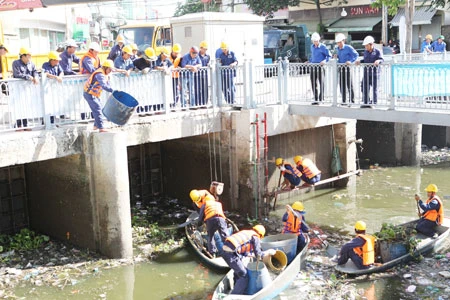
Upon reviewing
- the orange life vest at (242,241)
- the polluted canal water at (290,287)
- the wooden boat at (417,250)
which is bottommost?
the polluted canal water at (290,287)

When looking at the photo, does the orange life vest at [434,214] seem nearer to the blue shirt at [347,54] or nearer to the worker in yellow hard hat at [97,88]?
the blue shirt at [347,54]

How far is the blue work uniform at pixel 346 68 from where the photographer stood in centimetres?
1271

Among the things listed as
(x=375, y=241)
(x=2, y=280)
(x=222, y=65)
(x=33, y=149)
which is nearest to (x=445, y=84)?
(x=375, y=241)

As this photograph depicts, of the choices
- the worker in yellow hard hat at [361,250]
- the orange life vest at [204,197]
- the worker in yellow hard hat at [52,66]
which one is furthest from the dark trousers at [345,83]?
the worker in yellow hard hat at [52,66]

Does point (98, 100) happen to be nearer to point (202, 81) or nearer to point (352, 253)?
point (202, 81)

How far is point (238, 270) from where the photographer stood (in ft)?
29.3

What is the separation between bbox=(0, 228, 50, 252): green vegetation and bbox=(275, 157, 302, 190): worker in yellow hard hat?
5515mm

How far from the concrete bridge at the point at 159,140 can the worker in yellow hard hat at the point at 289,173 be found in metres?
0.39

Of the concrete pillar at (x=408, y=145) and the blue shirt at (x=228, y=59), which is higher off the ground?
the blue shirt at (x=228, y=59)

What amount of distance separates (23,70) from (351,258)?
6.93 m

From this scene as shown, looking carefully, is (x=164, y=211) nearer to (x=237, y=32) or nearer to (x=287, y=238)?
(x=287, y=238)

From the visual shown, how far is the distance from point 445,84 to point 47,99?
7581 millimetres

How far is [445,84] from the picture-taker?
11.0m

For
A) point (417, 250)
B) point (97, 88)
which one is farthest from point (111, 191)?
point (417, 250)
